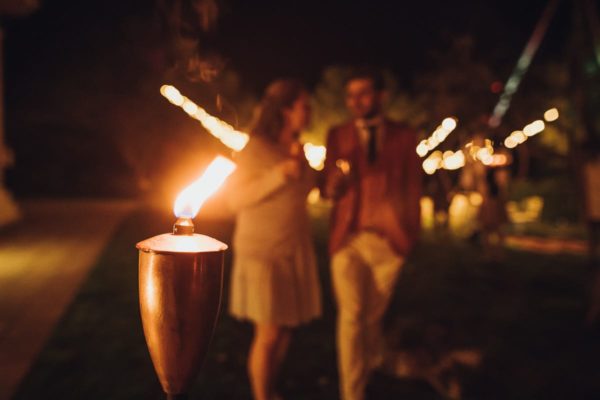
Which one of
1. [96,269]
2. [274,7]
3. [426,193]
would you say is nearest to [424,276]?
[426,193]

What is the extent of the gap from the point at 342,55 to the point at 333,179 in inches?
844

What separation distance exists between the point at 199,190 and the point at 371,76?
2153mm

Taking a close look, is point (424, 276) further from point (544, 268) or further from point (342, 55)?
point (342, 55)

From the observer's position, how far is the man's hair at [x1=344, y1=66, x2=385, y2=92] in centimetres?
328

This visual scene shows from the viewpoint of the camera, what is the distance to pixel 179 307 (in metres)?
1.30

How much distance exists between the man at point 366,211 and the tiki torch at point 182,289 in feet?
6.43

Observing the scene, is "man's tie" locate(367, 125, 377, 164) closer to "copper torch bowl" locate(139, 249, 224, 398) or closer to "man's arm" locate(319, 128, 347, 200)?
"man's arm" locate(319, 128, 347, 200)

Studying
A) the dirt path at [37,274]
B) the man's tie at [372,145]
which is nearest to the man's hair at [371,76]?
the man's tie at [372,145]

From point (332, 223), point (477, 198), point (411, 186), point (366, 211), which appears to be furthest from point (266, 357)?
point (477, 198)

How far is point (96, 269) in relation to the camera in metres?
7.40

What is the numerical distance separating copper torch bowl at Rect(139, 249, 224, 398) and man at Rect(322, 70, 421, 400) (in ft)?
6.54

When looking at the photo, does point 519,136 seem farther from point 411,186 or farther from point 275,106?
point 275,106

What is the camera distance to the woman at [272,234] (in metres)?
3.05

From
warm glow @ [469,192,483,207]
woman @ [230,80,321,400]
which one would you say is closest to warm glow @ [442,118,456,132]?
woman @ [230,80,321,400]
